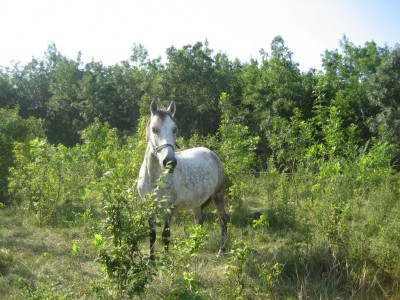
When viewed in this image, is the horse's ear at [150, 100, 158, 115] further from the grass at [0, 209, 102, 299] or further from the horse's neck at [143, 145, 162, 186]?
the grass at [0, 209, 102, 299]

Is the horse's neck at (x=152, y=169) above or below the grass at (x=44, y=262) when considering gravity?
above

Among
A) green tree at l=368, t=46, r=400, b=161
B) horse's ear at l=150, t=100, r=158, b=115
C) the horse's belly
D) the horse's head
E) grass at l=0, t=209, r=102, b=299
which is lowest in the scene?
grass at l=0, t=209, r=102, b=299

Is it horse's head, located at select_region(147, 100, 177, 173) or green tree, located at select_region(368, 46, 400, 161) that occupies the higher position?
green tree, located at select_region(368, 46, 400, 161)

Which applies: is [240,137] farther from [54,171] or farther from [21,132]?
[21,132]

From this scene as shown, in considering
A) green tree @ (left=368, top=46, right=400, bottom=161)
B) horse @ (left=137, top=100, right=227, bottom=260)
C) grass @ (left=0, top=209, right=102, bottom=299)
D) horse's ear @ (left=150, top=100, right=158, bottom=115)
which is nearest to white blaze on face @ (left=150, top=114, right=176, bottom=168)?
horse @ (left=137, top=100, right=227, bottom=260)

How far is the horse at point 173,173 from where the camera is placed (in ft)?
13.5

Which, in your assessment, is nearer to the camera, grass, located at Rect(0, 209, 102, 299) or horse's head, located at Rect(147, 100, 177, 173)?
grass, located at Rect(0, 209, 102, 299)

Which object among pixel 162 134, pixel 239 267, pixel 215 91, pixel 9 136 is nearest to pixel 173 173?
pixel 162 134

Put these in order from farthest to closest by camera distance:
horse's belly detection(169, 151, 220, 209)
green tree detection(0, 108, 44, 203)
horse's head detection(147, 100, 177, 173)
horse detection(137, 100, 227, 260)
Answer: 1. green tree detection(0, 108, 44, 203)
2. horse's belly detection(169, 151, 220, 209)
3. horse detection(137, 100, 227, 260)
4. horse's head detection(147, 100, 177, 173)

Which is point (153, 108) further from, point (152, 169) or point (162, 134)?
point (152, 169)

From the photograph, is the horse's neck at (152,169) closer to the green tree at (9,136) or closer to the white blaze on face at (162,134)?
the white blaze on face at (162,134)

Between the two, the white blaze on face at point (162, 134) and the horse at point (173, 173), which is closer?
the white blaze on face at point (162, 134)

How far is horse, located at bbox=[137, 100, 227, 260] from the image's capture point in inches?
163

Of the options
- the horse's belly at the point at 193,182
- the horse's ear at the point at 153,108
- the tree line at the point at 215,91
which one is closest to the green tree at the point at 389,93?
the tree line at the point at 215,91
